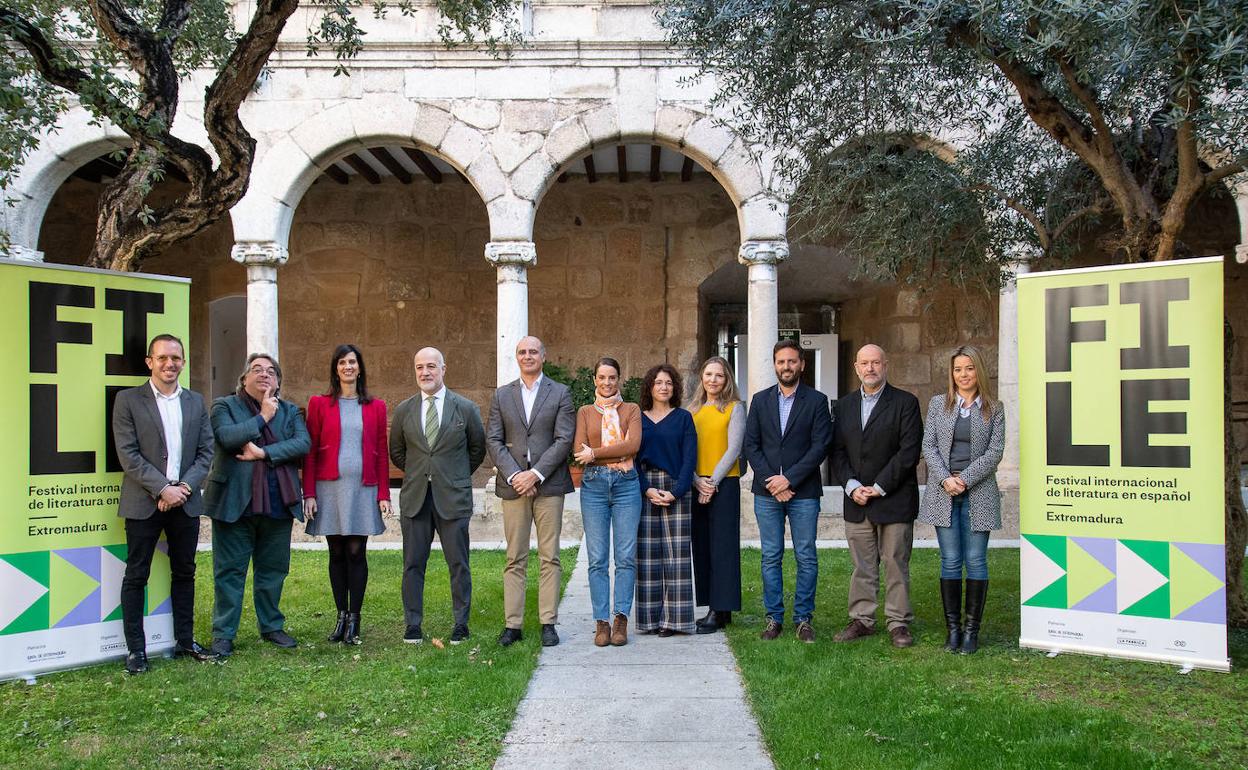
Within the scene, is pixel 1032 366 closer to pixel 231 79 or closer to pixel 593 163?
pixel 231 79

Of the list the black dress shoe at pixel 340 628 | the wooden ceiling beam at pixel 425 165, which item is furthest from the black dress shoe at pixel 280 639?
the wooden ceiling beam at pixel 425 165

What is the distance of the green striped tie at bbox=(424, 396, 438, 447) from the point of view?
532cm

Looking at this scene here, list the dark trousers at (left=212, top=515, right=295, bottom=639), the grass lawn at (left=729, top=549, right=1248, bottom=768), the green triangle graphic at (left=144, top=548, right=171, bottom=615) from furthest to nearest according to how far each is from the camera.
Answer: the dark trousers at (left=212, top=515, right=295, bottom=639), the green triangle graphic at (left=144, top=548, right=171, bottom=615), the grass lawn at (left=729, top=549, right=1248, bottom=768)

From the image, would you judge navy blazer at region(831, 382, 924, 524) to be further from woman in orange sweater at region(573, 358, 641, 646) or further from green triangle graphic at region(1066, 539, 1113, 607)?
woman in orange sweater at region(573, 358, 641, 646)

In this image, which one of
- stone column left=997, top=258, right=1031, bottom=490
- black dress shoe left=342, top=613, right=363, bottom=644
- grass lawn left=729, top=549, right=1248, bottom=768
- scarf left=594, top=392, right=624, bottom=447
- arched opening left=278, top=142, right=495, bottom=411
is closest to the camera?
grass lawn left=729, top=549, right=1248, bottom=768

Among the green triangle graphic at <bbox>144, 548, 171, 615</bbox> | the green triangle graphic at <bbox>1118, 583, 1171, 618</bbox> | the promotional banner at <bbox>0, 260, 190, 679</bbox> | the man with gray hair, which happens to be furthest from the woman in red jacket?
the green triangle graphic at <bbox>1118, 583, 1171, 618</bbox>

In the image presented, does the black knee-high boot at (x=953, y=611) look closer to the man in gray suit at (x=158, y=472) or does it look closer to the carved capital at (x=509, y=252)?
the man in gray suit at (x=158, y=472)

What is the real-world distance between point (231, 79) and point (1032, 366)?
14.8 feet

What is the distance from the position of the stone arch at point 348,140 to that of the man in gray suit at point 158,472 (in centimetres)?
462

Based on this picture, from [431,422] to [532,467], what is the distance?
0.64 m

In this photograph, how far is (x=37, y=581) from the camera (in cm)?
465

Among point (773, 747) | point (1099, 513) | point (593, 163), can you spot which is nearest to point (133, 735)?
point (773, 747)

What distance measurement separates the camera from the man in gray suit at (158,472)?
4691 millimetres

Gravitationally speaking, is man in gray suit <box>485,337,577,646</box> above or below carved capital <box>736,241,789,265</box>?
below
